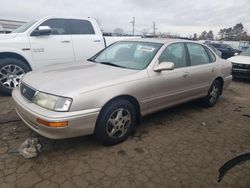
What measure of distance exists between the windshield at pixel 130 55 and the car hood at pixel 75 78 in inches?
9.1

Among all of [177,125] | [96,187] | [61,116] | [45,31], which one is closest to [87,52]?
[45,31]

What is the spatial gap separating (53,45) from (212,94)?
12.9 feet

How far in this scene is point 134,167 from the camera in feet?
9.27

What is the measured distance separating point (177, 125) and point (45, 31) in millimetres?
3622

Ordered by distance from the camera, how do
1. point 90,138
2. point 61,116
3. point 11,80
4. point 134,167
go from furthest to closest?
point 11,80 → point 90,138 → point 134,167 → point 61,116

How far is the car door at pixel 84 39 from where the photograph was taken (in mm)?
5992

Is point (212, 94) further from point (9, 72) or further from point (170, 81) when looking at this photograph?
point (9, 72)

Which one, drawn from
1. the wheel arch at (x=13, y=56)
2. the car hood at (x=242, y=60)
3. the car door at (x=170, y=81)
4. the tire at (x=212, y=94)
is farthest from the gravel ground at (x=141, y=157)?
the car hood at (x=242, y=60)

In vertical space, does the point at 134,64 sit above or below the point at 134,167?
above

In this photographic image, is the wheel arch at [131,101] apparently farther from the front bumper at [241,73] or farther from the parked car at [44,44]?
the front bumper at [241,73]

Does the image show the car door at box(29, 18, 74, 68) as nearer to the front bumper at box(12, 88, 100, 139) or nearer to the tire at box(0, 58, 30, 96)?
the tire at box(0, 58, 30, 96)

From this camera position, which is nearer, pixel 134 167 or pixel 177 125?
pixel 134 167

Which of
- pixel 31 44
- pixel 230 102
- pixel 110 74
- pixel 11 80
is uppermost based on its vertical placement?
pixel 31 44

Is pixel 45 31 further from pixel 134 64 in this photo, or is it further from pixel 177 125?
pixel 177 125
